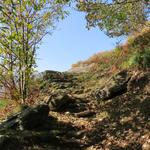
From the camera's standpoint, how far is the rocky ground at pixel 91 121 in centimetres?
1267

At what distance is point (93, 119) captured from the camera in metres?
15.3

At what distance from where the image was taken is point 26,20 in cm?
1819

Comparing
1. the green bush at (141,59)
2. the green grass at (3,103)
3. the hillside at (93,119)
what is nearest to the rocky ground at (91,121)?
the hillside at (93,119)

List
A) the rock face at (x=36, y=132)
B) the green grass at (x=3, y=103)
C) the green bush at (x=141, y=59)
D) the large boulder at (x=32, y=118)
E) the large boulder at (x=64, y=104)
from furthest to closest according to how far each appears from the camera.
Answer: the green grass at (x=3, y=103) → the green bush at (x=141, y=59) → the large boulder at (x=64, y=104) → the large boulder at (x=32, y=118) → the rock face at (x=36, y=132)

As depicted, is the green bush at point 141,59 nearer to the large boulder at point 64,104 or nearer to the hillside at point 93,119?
the hillside at point 93,119

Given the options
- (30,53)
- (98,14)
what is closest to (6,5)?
(30,53)

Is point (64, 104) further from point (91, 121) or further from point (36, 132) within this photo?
point (36, 132)

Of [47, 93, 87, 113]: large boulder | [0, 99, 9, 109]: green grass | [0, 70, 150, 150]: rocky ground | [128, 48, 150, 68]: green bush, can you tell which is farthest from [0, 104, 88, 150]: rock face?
[0, 99, 9, 109]: green grass

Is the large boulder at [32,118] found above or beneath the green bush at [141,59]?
beneath

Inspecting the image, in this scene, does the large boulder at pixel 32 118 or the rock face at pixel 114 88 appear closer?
the large boulder at pixel 32 118

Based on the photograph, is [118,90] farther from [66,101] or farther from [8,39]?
[8,39]

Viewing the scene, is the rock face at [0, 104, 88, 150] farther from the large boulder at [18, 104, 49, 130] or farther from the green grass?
the green grass

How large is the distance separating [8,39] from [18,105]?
3021 millimetres

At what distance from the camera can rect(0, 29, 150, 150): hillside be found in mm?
12719
